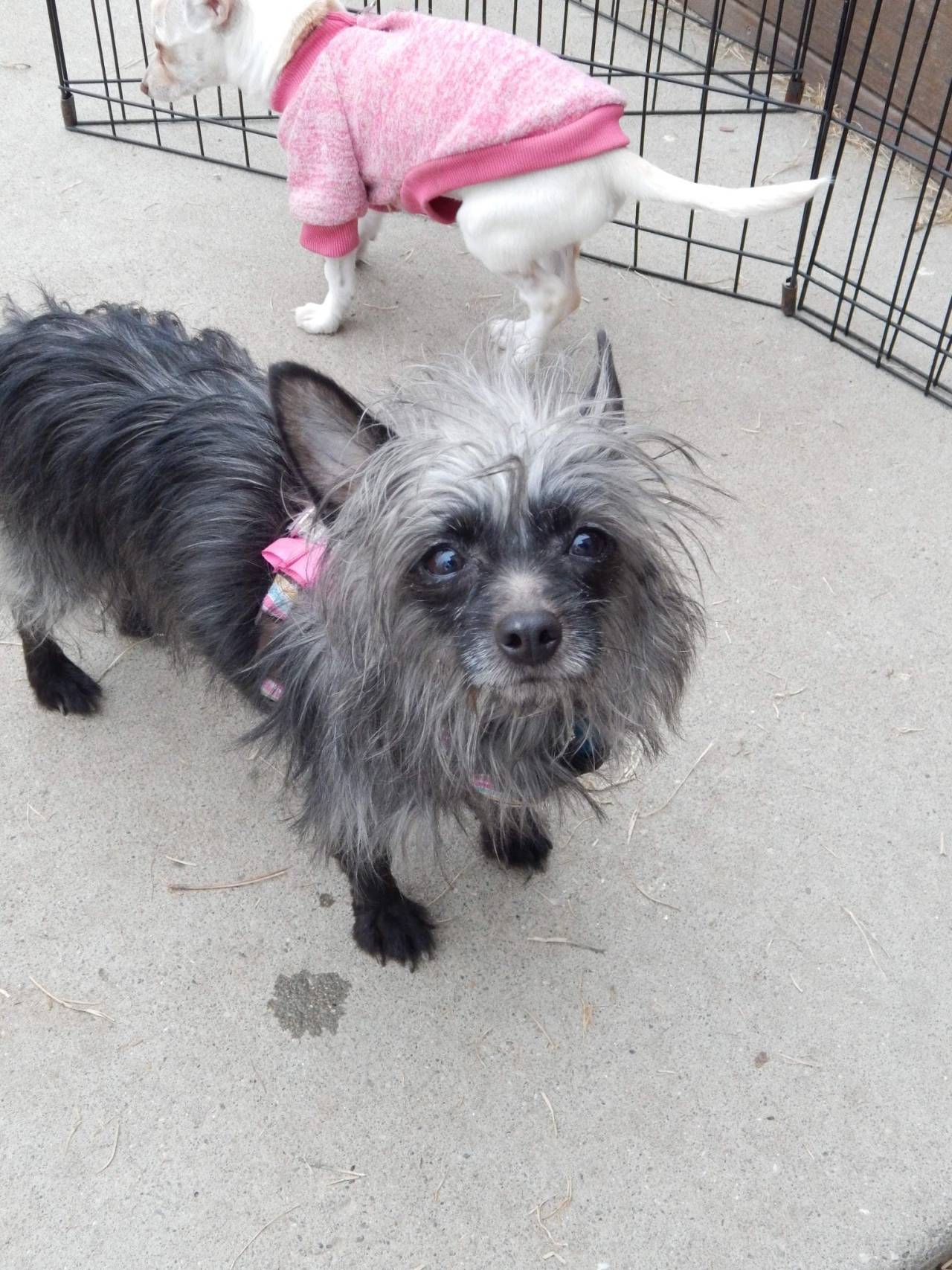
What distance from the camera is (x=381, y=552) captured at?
1727 millimetres

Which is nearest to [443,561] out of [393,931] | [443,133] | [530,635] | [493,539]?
[493,539]

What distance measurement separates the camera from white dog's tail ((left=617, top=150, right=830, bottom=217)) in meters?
3.17

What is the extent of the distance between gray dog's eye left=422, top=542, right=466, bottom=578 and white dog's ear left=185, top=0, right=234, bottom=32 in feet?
8.73

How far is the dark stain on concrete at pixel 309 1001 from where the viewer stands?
2.31 metres

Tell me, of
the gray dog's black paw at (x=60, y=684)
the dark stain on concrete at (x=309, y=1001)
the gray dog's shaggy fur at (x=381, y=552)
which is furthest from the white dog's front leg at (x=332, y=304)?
the dark stain on concrete at (x=309, y=1001)

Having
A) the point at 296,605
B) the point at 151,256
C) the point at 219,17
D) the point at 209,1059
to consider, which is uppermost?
the point at 219,17

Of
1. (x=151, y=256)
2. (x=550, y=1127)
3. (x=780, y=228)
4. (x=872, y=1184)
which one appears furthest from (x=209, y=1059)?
(x=780, y=228)

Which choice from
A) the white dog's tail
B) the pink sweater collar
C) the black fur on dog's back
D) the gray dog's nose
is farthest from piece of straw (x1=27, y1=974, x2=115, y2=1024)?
the pink sweater collar

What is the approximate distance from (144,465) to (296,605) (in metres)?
0.47

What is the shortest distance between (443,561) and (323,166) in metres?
2.24

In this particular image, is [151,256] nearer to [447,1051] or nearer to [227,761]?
[227,761]

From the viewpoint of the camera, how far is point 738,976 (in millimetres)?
2385

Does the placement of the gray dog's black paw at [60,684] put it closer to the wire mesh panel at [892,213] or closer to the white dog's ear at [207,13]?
the white dog's ear at [207,13]

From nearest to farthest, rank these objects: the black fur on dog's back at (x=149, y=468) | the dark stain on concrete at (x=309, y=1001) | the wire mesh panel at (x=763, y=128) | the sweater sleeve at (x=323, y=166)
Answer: the black fur on dog's back at (x=149, y=468) < the dark stain on concrete at (x=309, y=1001) < the sweater sleeve at (x=323, y=166) < the wire mesh panel at (x=763, y=128)
